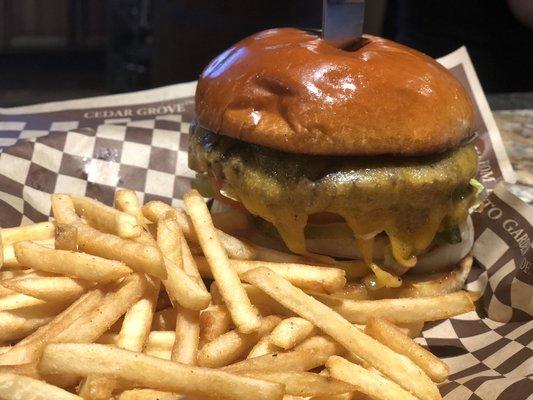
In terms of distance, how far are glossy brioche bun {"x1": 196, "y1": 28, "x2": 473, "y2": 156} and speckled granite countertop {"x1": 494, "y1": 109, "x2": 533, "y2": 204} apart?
90 centimetres

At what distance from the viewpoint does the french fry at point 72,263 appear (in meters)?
1.61

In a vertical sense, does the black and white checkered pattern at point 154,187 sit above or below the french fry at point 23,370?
below

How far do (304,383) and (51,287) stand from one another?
0.68 metres

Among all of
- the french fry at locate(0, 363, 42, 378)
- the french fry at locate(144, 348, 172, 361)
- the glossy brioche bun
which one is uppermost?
the glossy brioche bun

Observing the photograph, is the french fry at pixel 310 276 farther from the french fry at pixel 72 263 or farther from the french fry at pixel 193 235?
the french fry at pixel 72 263

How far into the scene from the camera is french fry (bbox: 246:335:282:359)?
157 cm

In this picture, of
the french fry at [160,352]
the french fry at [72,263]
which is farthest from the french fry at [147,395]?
the french fry at [72,263]

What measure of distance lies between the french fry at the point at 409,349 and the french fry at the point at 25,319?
0.83 m

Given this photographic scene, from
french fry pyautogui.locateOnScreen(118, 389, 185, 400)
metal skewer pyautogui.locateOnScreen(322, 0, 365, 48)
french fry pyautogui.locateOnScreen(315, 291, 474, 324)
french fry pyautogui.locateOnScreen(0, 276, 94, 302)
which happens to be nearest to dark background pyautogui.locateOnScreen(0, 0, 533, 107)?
metal skewer pyautogui.locateOnScreen(322, 0, 365, 48)

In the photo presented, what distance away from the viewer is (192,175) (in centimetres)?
282

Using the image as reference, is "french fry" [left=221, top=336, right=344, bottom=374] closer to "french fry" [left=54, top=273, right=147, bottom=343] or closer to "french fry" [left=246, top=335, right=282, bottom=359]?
"french fry" [left=246, top=335, right=282, bottom=359]

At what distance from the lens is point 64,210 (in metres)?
1.91

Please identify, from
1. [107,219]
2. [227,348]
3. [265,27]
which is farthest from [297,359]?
[265,27]

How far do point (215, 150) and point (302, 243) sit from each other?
1.36ft
